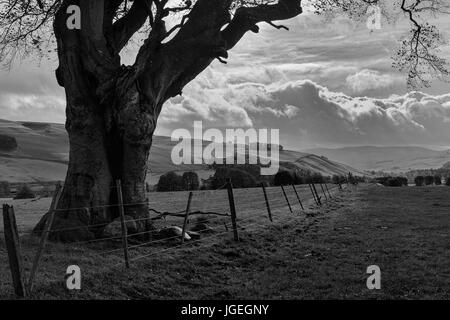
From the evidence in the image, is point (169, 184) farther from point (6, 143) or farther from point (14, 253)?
point (6, 143)

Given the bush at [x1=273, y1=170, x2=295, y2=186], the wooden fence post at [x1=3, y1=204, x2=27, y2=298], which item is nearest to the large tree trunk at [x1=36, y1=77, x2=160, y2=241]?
the wooden fence post at [x1=3, y1=204, x2=27, y2=298]

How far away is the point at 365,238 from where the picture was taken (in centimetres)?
1956

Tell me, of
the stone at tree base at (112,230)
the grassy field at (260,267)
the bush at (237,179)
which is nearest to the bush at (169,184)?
the bush at (237,179)

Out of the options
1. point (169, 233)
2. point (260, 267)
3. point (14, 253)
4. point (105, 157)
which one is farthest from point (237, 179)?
point (14, 253)

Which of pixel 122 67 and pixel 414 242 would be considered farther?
pixel 414 242

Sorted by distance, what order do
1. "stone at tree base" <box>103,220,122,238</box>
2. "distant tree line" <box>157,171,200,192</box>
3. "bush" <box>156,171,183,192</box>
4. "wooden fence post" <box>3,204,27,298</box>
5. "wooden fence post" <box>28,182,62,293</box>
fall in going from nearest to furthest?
"wooden fence post" <box>3,204,27,298</box> → "wooden fence post" <box>28,182,62,293</box> → "stone at tree base" <box>103,220,122,238</box> → "distant tree line" <box>157,171,200,192</box> → "bush" <box>156,171,183,192</box>

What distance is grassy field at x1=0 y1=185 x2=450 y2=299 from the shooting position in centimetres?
1099

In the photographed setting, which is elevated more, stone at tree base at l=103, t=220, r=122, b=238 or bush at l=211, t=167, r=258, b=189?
bush at l=211, t=167, r=258, b=189

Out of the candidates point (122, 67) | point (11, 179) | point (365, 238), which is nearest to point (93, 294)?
point (122, 67)

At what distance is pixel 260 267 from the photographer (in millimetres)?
14203

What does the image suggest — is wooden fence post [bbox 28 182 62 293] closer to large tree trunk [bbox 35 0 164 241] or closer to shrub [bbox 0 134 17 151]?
large tree trunk [bbox 35 0 164 241]
